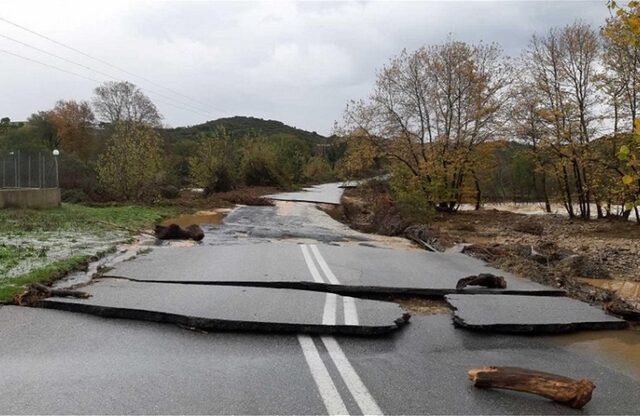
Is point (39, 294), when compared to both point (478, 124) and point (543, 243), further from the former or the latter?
point (478, 124)

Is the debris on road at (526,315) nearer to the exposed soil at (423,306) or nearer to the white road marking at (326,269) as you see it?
the exposed soil at (423,306)

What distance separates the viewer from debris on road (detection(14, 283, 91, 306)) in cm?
698

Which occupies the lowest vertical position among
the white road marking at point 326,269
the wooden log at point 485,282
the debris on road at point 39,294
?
the wooden log at point 485,282

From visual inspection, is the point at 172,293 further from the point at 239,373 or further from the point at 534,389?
the point at 534,389

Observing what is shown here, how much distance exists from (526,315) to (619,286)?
577 centimetres

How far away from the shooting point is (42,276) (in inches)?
332

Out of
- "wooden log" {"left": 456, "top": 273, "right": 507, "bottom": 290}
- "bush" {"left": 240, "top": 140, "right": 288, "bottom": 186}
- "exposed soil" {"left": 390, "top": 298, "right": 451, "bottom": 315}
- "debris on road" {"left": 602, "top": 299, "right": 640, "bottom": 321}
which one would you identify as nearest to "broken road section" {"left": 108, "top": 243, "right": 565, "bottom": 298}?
"wooden log" {"left": 456, "top": 273, "right": 507, "bottom": 290}

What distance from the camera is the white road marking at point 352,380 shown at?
3977 millimetres

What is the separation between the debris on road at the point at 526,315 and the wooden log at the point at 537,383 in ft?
5.23

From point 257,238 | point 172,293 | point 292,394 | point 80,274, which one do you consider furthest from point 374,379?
point 257,238

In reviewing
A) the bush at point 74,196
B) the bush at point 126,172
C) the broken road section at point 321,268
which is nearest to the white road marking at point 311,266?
the broken road section at point 321,268

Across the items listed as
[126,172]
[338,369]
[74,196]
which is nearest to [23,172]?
[126,172]

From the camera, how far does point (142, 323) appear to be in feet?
20.3

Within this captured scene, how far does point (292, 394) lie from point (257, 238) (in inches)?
513
